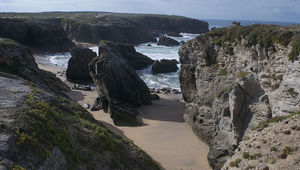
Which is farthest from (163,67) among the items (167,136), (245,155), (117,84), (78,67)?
(245,155)

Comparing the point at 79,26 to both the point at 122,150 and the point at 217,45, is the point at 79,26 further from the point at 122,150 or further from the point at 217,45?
the point at 122,150

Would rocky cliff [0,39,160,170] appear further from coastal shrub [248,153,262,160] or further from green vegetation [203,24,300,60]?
green vegetation [203,24,300,60]

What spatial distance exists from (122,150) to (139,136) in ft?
22.6

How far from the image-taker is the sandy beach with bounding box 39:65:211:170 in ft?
49.9

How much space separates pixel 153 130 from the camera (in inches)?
773

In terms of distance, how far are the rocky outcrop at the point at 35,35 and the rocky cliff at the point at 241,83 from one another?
51208 mm

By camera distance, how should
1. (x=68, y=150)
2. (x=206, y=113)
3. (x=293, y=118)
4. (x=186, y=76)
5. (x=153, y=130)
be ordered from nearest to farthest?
(x=68, y=150)
(x=293, y=118)
(x=206, y=113)
(x=153, y=130)
(x=186, y=76)

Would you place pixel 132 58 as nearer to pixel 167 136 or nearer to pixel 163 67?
pixel 163 67

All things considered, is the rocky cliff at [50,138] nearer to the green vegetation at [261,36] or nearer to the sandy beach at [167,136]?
the sandy beach at [167,136]

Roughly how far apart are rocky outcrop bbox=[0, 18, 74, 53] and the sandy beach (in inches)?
1651

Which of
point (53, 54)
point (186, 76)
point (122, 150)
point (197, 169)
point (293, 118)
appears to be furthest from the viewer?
point (53, 54)

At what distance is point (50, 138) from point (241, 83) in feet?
32.0

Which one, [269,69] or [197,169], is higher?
[269,69]

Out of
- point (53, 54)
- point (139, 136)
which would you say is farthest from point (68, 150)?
point (53, 54)
